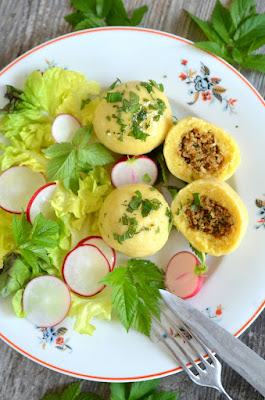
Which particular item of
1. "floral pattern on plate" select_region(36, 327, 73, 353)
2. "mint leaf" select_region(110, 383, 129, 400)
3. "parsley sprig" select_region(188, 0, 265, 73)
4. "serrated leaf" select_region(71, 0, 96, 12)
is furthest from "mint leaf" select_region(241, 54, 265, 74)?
"mint leaf" select_region(110, 383, 129, 400)

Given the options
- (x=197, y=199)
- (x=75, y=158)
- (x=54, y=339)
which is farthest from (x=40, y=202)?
Answer: (x=197, y=199)

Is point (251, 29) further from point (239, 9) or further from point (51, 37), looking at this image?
point (51, 37)

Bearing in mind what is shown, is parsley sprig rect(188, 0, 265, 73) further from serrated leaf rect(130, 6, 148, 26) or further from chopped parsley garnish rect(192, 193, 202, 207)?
chopped parsley garnish rect(192, 193, 202, 207)

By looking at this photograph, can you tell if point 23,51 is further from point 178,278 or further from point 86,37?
point 178,278

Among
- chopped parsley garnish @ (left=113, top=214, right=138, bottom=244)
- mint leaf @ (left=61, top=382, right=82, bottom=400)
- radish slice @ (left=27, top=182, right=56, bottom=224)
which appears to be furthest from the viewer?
mint leaf @ (left=61, top=382, right=82, bottom=400)

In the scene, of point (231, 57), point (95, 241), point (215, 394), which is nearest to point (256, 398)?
point (215, 394)

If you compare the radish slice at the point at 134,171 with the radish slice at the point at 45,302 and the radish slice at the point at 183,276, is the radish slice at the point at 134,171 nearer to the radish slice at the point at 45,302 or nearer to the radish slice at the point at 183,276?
the radish slice at the point at 183,276
